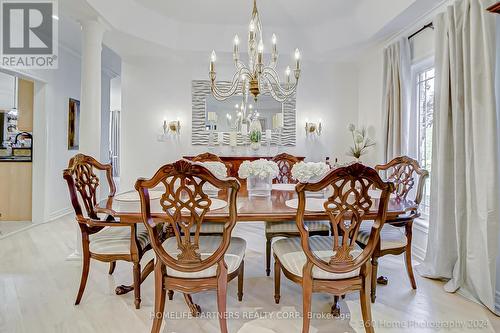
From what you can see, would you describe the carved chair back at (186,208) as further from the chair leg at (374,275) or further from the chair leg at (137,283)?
the chair leg at (374,275)

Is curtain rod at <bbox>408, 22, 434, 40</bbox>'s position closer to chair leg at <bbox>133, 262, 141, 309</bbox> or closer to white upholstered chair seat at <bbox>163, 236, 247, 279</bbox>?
white upholstered chair seat at <bbox>163, 236, 247, 279</bbox>

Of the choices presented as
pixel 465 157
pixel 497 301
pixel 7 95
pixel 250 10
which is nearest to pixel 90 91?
pixel 250 10

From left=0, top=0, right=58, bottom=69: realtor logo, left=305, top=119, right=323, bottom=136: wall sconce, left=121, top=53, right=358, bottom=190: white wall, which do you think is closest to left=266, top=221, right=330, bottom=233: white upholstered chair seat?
left=121, top=53, right=358, bottom=190: white wall

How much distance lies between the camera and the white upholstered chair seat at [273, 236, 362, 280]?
1.59 meters

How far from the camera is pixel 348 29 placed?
12.9ft

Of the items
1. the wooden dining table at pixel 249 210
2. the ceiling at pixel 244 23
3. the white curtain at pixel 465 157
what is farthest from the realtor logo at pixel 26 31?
the white curtain at pixel 465 157

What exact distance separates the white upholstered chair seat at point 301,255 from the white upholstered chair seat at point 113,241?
3.22 ft

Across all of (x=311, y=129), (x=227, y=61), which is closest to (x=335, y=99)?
(x=311, y=129)

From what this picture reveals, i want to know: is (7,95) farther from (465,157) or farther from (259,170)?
(465,157)

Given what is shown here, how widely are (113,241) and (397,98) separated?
11.0 feet

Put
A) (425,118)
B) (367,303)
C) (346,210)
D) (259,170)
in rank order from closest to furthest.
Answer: (346,210) → (367,303) → (259,170) → (425,118)

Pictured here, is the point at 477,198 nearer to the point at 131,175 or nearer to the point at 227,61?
the point at 227,61

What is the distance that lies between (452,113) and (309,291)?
206 cm

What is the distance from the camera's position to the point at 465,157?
2.35m
